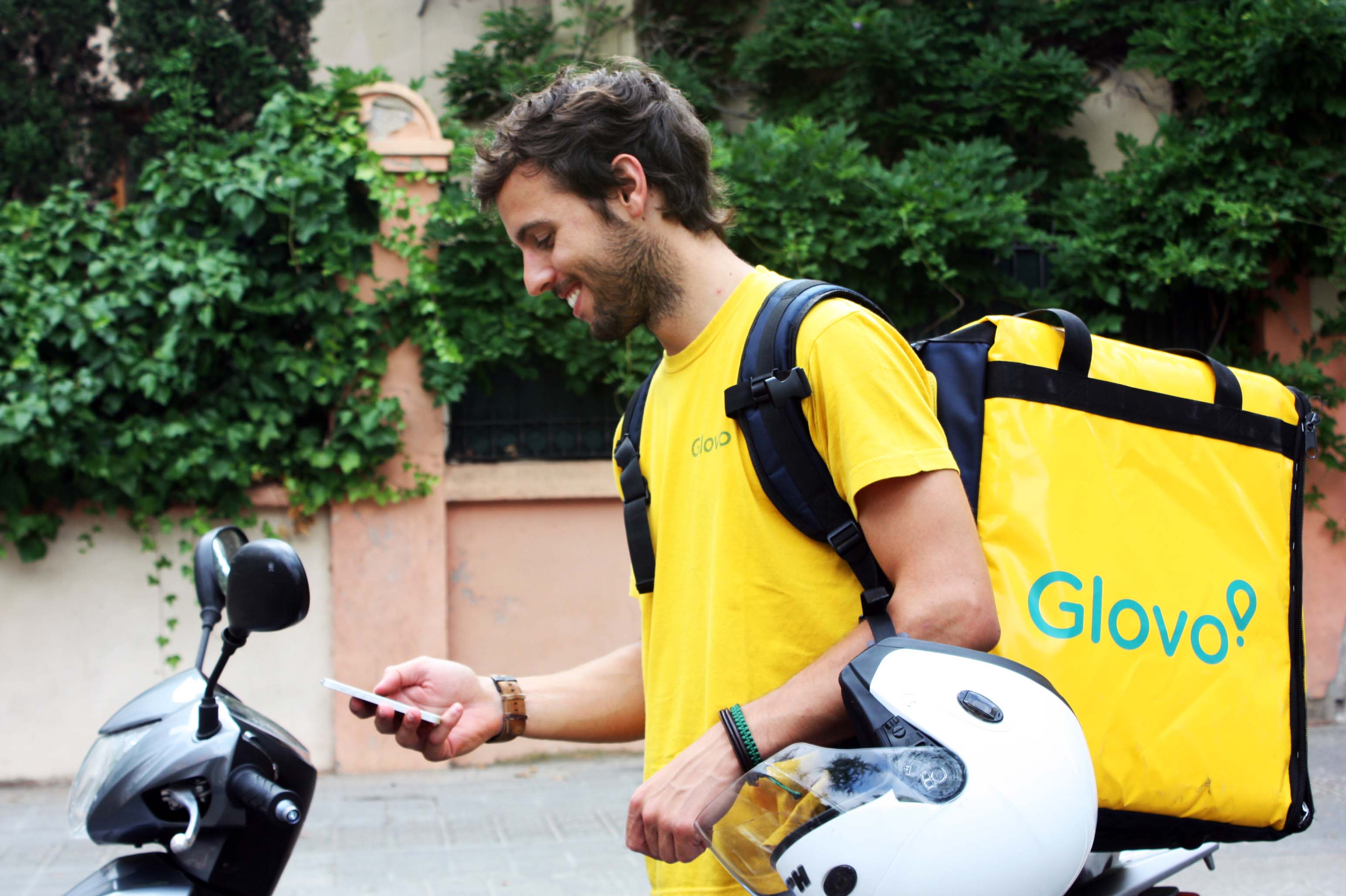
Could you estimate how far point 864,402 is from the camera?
148cm

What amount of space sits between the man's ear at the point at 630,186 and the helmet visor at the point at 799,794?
0.90m

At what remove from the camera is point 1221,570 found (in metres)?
1.63

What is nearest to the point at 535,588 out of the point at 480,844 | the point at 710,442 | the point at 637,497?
the point at 480,844

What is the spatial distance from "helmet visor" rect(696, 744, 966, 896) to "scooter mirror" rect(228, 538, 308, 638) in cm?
71

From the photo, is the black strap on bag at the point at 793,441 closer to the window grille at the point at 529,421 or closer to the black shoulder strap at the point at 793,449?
the black shoulder strap at the point at 793,449

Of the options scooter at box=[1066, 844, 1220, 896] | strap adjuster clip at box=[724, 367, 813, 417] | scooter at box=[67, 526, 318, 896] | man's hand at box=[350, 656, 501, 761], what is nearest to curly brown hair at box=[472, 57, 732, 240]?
strap adjuster clip at box=[724, 367, 813, 417]

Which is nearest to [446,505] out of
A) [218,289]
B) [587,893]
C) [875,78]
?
[218,289]

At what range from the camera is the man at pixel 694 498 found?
146 centimetres

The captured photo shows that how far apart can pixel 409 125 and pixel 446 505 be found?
206 centimetres

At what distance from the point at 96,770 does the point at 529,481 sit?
4465mm

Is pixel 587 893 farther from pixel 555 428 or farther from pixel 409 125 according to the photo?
pixel 409 125

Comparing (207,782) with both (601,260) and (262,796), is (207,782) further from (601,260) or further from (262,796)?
(601,260)

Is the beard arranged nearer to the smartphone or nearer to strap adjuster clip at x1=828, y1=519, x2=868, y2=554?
strap adjuster clip at x1=828, y1=519, x2=868, y2=554

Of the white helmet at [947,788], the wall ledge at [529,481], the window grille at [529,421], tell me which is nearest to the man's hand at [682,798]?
the white helmet at [947,788]
